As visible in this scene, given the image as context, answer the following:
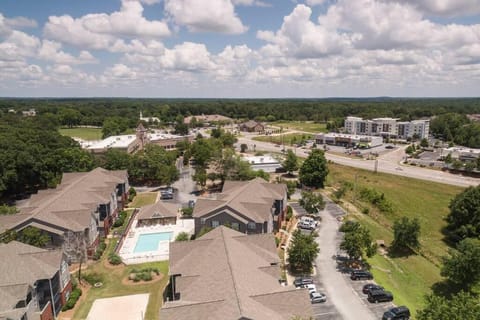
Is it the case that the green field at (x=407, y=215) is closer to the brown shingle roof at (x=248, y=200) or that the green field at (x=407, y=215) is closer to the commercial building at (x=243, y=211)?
the commercial building at (x=243, y=211)

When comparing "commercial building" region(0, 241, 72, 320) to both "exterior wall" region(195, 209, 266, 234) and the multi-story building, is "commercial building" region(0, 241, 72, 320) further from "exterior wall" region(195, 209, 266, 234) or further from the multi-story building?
"exterior wall" region(195, 209, 266, 234)

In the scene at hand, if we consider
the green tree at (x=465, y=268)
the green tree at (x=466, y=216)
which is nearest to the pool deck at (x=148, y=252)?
the green tree at (x=465, y=268)

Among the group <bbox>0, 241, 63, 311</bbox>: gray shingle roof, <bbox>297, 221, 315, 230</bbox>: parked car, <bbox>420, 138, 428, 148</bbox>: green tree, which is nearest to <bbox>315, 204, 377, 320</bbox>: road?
<bbox>297, 221, 315, 230</bbox>: parked car

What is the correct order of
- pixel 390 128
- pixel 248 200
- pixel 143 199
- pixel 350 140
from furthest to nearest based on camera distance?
1. pixel 390 128
2. pixel 350 140
3. pixel 143 199
4. pixel 248 200

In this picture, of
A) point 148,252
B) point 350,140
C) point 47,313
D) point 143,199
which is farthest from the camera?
point 350,140

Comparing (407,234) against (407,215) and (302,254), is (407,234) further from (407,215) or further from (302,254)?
(407,215)

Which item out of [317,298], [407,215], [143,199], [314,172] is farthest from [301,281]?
[314,172]

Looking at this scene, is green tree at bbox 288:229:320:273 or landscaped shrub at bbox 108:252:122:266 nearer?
green tree at bbox 288:229:320:273
